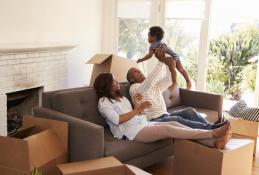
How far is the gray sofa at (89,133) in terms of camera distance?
8.38ft

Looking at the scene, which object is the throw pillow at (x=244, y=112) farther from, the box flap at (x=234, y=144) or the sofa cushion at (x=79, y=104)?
the sofa cushion at (x=79, y=104)

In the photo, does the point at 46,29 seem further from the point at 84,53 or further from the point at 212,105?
the point at 212,105

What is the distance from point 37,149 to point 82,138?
36 cm

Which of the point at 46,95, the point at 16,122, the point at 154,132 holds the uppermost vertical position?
the point at 46,95

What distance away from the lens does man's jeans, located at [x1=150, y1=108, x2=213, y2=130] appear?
2.94 metres

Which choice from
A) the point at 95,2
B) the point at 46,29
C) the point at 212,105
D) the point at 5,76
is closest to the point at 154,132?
the point at 212,105

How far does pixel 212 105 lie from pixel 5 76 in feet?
7.71

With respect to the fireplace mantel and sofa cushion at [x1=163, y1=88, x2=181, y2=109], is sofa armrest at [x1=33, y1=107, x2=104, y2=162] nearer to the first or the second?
the fireplace mantel

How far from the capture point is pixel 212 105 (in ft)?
12.9

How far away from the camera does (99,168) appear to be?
92.4 inches

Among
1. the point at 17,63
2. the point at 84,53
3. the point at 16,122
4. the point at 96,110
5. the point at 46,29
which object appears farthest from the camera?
the point at 84,53

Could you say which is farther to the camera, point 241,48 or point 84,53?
point 84,53

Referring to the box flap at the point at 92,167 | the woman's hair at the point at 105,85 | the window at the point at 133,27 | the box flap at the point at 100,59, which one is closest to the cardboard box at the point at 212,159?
the box flap at the point at 92,167

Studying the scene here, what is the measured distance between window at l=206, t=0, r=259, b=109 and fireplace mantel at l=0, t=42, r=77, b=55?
2.12 m
